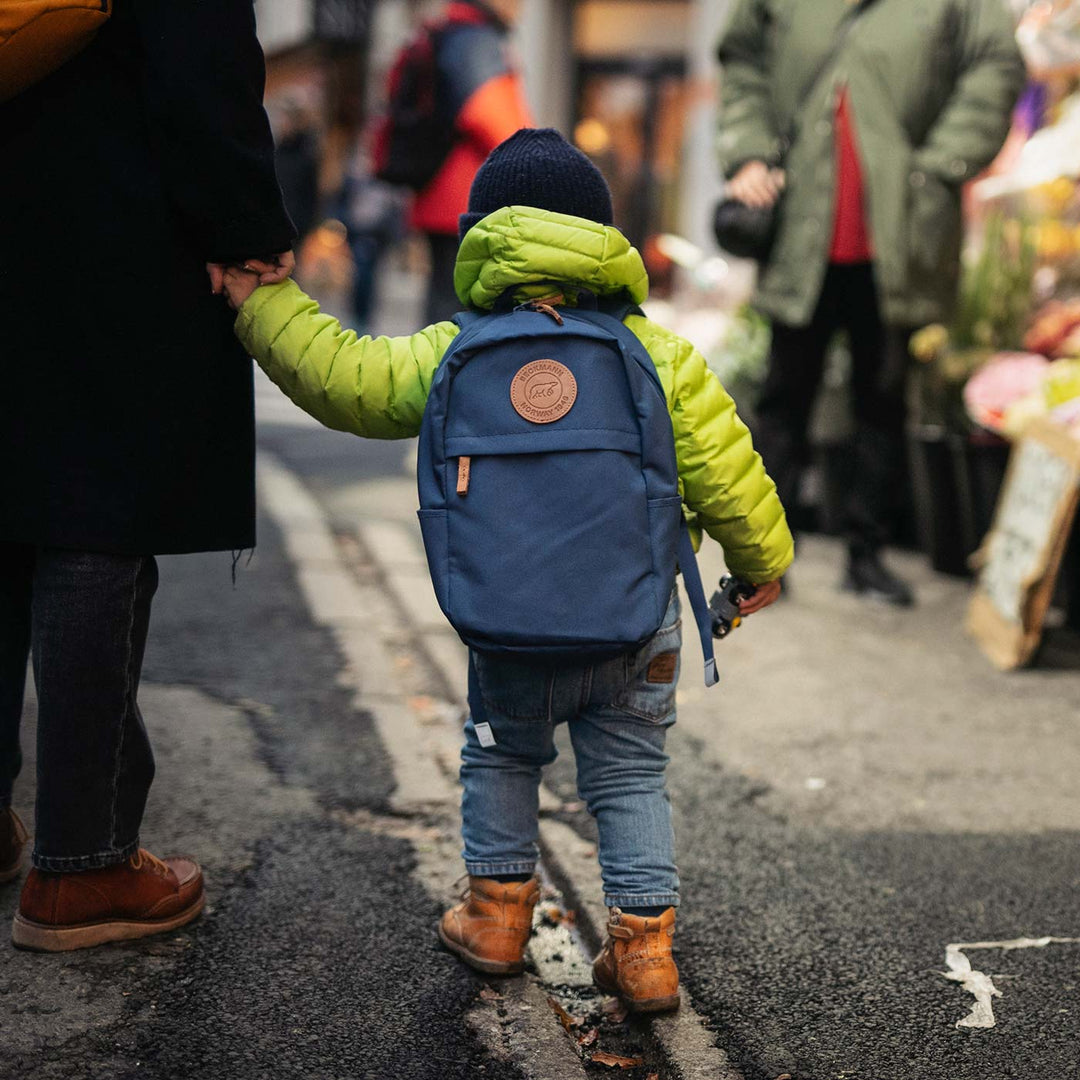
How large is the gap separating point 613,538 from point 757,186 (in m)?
2.87

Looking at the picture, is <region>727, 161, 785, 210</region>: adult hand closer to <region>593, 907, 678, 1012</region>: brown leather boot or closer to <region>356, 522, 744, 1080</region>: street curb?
<region>356, 522, 744, 1080</region>: street curb

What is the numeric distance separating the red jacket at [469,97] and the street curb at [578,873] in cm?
192

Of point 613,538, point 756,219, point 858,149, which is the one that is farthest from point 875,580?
point 613,538

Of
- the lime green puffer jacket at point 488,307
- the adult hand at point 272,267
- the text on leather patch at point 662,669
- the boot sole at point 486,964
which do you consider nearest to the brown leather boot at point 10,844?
the boot sole at point 486,964

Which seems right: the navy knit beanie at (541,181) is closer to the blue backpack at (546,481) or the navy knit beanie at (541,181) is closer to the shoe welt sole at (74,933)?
the blue backpack at (546,481)

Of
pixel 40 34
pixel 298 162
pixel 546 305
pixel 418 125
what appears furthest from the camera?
pixel 298 162

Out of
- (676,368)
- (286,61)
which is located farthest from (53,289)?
(286,61)

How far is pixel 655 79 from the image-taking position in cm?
1794

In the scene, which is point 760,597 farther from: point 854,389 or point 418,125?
point 418,125

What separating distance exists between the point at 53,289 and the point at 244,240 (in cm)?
32

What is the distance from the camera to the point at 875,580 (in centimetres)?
545

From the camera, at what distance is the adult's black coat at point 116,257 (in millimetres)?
2428

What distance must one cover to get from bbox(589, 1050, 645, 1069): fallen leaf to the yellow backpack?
179 cm

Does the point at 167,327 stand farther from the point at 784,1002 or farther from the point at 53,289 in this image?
the point at 784,1002
